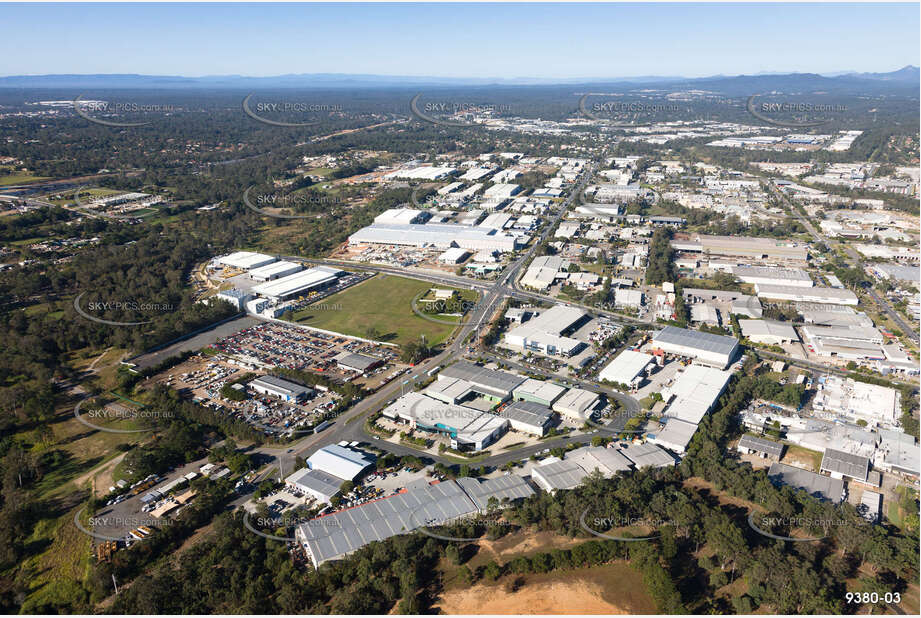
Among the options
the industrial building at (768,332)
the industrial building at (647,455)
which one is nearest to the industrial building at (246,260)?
the industrial building at (647,455)

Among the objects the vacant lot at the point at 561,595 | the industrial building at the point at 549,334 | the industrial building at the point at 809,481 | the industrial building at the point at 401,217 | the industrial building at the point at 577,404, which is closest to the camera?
the vacant lot at the point at 561,595

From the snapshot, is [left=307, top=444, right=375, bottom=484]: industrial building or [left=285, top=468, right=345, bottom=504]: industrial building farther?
[left=307, top=444, right=375, bottom=484]: industrial building

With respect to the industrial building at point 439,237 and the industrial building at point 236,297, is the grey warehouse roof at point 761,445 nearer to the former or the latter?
the industrial building at point 439,237

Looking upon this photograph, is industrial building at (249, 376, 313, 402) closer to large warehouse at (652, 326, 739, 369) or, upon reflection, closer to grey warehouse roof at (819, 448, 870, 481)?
large warehouse at (652, 326, 739, 369)

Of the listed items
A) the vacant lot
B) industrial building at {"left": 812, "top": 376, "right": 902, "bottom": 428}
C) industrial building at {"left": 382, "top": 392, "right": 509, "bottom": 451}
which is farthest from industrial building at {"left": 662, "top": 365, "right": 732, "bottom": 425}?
the vacant lot

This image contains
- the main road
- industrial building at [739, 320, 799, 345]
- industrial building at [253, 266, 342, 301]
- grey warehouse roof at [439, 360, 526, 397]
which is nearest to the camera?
the main road

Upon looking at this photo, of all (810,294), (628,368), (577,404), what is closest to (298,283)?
(577,404)

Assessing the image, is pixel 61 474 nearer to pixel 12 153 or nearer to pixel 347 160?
pixel 347 160

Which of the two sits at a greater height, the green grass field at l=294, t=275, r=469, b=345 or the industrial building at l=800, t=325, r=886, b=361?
the industrial building at l=800, t=325, r=886, b=361
